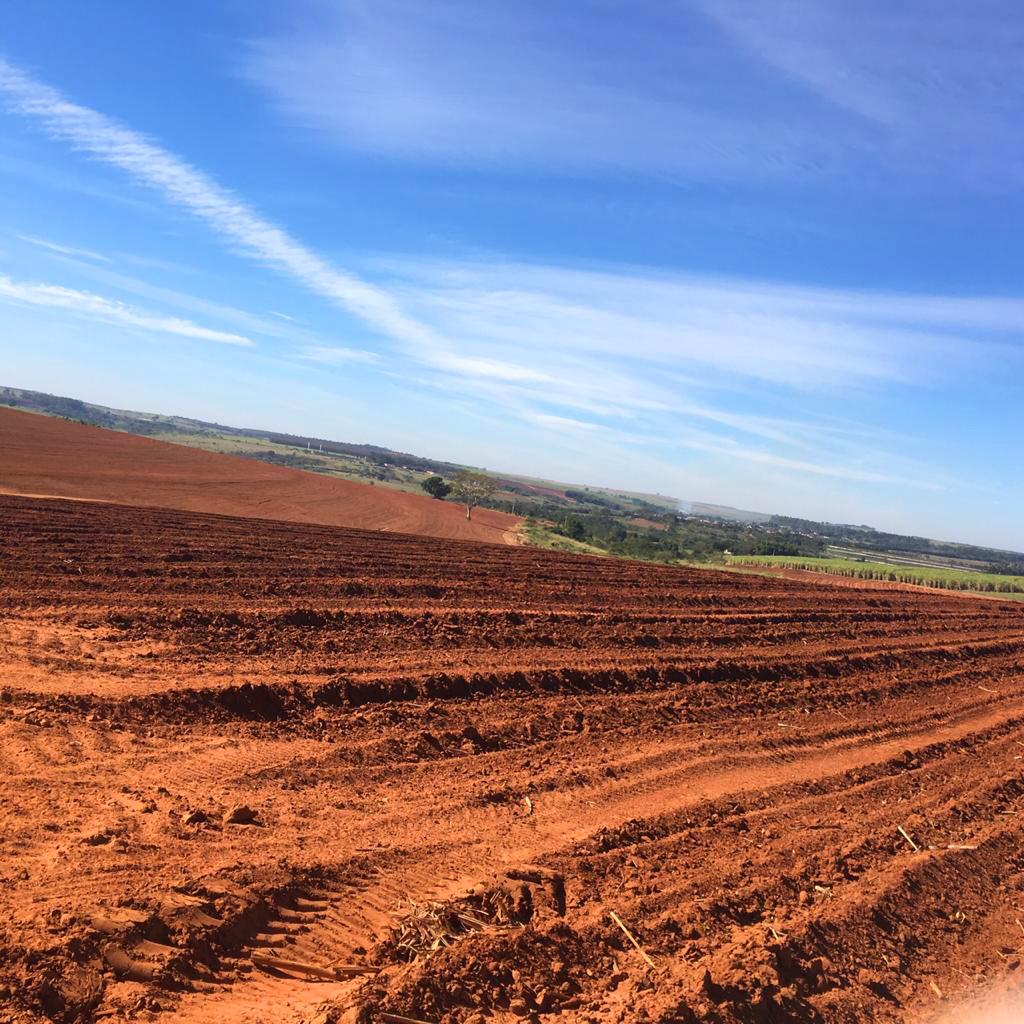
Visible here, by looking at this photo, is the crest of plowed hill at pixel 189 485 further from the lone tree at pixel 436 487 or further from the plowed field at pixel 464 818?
the plowed field at pixel 464 818

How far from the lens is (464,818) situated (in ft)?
21.5

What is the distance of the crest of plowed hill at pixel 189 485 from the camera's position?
113 feet

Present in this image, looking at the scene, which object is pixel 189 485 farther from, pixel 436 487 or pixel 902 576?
pixel 902 576

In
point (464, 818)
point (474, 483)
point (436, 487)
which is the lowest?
point (464, 818)

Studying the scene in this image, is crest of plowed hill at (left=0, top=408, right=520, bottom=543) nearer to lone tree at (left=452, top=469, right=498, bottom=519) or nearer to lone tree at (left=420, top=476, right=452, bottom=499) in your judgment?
lone tree at (left=452, top=469, right=498, bottom=519)

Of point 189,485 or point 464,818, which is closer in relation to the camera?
point 464,818

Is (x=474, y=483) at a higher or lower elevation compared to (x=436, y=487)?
higher

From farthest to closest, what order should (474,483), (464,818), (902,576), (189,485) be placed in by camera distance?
(474,483), (902,576), (189,485), (464,818)

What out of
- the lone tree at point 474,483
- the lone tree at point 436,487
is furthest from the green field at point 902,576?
the lone tree at point 436,487

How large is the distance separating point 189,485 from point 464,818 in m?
39.4

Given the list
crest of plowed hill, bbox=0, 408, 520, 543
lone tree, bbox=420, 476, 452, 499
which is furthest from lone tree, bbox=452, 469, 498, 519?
lone tree, bbox=420, 476, 452, 499

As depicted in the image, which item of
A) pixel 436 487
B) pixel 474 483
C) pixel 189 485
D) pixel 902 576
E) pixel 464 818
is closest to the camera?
pixel 464 818

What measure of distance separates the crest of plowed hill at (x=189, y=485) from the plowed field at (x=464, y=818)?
858 inches

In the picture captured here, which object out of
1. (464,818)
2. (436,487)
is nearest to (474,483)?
(436,487)
